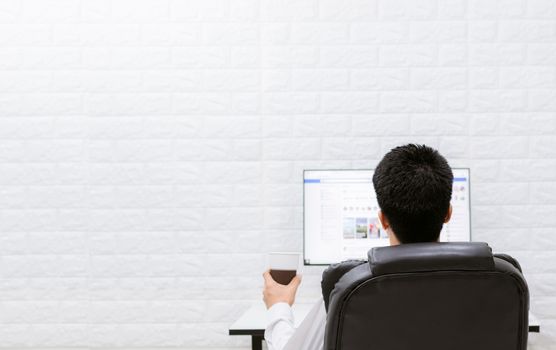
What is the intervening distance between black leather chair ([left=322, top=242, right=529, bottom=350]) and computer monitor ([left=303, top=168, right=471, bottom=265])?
1419mm

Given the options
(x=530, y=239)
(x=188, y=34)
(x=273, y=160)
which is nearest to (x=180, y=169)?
(x=273, y=160)

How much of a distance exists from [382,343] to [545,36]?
219 centimetres

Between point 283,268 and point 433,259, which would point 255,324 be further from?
point 433,259

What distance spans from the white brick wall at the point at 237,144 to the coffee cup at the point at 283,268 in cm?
113

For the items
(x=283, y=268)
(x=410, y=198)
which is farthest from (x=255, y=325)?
(x=410, y=198)

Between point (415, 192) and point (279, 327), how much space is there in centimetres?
45

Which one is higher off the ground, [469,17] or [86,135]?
[469,17]

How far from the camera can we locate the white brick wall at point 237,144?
266cm

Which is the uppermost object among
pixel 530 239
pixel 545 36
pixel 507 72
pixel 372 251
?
pixel 545 36

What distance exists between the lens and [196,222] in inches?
105

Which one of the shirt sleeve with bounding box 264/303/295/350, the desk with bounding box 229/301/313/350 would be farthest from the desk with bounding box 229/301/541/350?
the shirt sleeve with bounding box 264/303/295/350

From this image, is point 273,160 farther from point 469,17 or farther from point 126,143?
point 469,17

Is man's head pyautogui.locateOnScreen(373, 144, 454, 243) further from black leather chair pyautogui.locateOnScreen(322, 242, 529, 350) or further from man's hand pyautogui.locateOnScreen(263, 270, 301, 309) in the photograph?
man's hand pyautogui.locateOnScreen(263, 270, 301, 309)

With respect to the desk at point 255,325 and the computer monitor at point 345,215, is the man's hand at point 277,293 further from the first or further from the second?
the computer monitor at point 345,215
